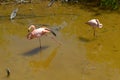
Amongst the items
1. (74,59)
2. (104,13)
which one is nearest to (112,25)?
(104,13)

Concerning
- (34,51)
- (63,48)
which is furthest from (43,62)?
(63,48)

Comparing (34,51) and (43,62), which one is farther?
(34,51)

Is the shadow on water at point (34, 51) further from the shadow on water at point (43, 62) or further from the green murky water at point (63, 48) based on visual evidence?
the shadow on water at point (43, 62)

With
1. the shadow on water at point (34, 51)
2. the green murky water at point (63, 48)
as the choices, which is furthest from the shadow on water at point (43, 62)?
the shadow on water at point (34, 51)

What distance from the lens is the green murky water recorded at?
6.82m

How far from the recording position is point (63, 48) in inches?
309

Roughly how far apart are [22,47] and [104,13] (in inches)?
112

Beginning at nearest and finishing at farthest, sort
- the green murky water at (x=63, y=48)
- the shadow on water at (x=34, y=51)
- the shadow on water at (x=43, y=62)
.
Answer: the green murky water at (x=63, y=48) → the shadow on water at (x=43, y=62) → the shadow on water at (x=34, y=51)

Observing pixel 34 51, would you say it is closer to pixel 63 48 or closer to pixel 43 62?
pixel 43 62

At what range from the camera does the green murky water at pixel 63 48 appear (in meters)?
6.82

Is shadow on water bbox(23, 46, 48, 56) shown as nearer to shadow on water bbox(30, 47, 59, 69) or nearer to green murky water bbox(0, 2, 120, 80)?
green murky water bbox(0, 2, 120, 80)

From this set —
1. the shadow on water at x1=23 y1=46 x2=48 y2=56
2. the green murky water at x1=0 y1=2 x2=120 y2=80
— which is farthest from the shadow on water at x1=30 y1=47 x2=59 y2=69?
the shadow on water at x1=23 y1=46 x2=48 y2=56

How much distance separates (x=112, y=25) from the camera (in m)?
8.91

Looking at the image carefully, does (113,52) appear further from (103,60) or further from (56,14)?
(56,14)
